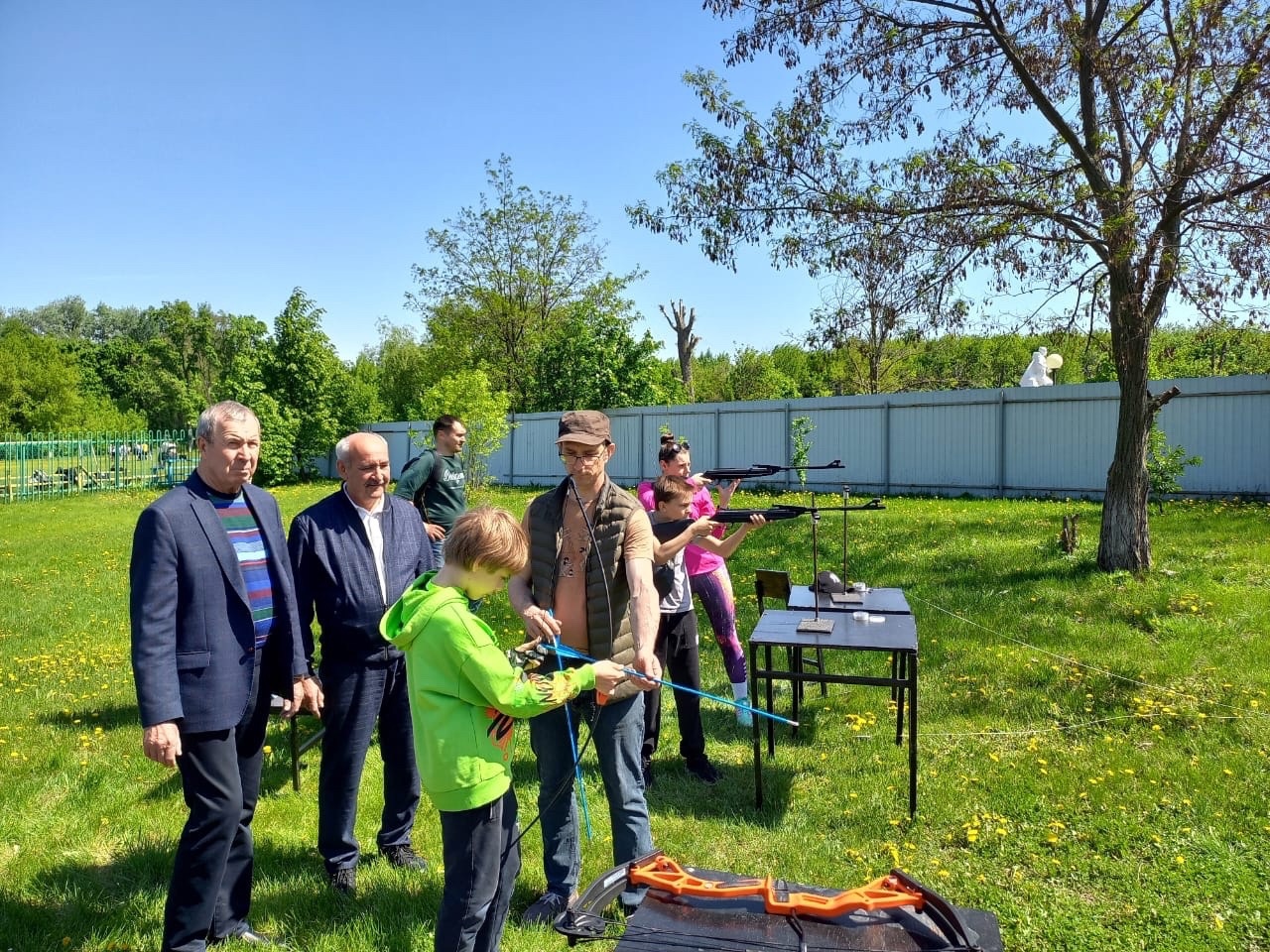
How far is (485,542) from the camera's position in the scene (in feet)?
8.54

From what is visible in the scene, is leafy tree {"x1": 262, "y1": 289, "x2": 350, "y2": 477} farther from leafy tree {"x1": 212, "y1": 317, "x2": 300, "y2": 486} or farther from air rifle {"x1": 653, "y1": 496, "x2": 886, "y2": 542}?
air rifle {"x1": 653, "y1": 496, "x2": 886, "y2": 542}

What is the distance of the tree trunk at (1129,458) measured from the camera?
8.67 m

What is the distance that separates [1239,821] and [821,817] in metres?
1.96

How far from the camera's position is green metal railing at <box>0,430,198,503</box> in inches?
1033

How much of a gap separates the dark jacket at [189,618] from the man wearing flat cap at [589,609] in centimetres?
97

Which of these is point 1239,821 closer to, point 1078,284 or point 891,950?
point 891,950

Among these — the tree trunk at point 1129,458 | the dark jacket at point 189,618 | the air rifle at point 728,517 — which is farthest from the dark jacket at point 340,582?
the tree trunk at point 1129,458

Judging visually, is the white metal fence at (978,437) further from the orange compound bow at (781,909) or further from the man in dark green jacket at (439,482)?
the orange compound bow at (781,909)

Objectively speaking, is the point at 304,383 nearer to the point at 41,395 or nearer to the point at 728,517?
the point at 41,395

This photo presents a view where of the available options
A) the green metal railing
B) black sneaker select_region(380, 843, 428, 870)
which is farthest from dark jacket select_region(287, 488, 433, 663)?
the green metal railing

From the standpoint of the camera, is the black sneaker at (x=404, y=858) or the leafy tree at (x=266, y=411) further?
the leafy tree at (x=266, y=411)

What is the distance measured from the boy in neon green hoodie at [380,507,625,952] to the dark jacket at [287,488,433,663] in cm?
88

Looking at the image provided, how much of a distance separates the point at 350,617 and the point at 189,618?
28.1 inches

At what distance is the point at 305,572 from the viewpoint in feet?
11.5
